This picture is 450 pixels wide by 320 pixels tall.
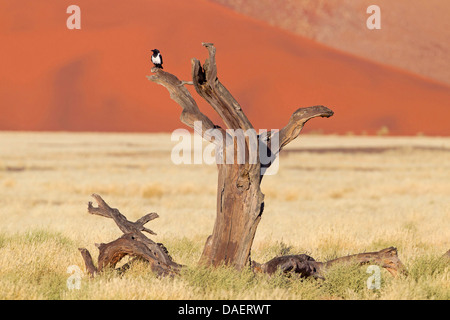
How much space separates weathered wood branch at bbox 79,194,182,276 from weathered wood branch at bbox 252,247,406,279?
3.34ft

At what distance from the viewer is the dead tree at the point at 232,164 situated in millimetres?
6547

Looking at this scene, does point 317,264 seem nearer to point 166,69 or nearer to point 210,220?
point 210,220

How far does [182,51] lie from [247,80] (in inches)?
356

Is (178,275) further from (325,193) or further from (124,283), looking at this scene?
→ (325,193)

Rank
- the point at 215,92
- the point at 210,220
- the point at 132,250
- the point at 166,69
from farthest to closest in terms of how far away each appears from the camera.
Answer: the point at 166,69, the point at 210,220, the point at 132,250, the point at 215,92

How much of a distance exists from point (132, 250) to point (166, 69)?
206ft

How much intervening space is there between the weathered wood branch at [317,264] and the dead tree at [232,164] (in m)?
0.32

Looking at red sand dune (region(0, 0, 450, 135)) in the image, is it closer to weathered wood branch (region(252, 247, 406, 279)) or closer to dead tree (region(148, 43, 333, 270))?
dead tree (region(148, 43, 333, 270))

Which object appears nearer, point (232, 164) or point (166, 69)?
point (232, 164)

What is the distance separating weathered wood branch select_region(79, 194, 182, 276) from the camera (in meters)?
6.79

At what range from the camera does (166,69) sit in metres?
68.3

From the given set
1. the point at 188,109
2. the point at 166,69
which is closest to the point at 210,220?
the point at 188,109

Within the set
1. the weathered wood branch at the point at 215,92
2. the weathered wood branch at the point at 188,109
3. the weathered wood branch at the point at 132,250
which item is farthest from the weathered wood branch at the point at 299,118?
the weathered wood branch at the point at 132,250

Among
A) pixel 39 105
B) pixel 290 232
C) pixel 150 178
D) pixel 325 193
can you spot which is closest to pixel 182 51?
pixel 39 105
